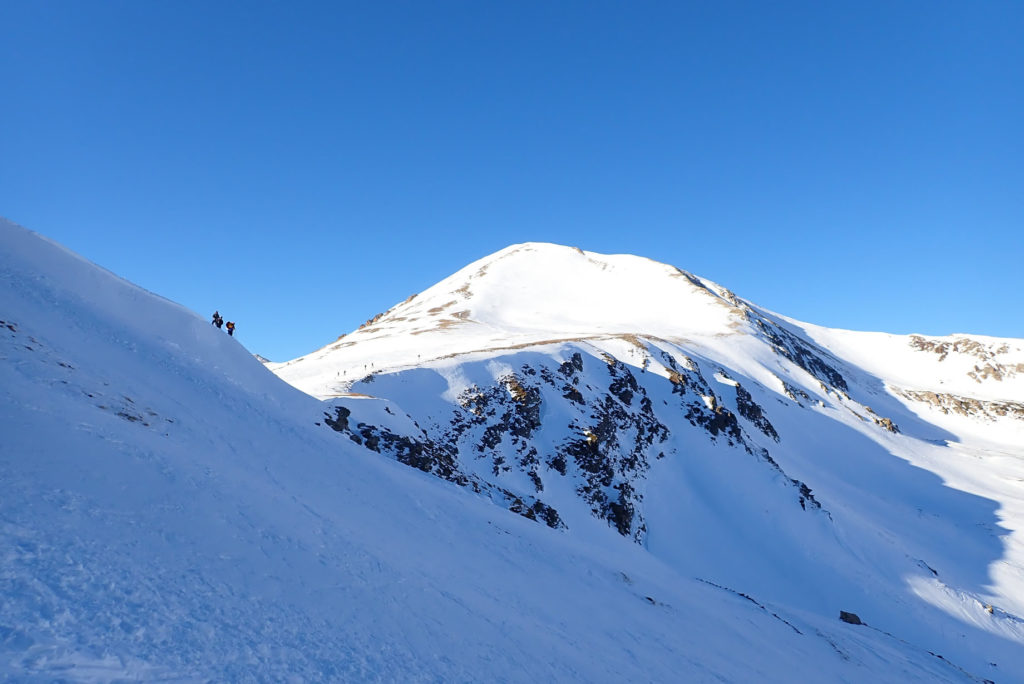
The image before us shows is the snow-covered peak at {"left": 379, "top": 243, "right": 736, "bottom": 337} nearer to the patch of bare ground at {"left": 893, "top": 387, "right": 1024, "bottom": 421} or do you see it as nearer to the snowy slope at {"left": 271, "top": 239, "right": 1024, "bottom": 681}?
the snowy slope at {"left": 271, "top": 239, "right": 1024, "bottom": 681}

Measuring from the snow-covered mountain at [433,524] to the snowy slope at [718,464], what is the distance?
24cm

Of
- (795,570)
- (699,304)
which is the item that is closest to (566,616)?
(795,570)

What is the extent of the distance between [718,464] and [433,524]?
31.8 meters

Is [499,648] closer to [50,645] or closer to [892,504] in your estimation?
[50,645]

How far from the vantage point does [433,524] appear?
13.9 m

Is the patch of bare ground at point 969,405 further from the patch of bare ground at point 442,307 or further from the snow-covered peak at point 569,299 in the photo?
the patch of bare ground at point 442,307

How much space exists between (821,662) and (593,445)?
18.6m

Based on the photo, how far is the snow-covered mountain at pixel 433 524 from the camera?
6375mm

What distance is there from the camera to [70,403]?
9.95 m

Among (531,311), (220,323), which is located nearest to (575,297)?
(531,311)

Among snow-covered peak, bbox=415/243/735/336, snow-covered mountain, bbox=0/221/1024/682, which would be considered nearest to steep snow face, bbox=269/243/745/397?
snow-covered peak, bbox=415/243/735/336

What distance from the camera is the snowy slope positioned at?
28047mm

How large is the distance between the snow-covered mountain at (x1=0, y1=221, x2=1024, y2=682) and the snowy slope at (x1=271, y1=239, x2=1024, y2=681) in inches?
9.5

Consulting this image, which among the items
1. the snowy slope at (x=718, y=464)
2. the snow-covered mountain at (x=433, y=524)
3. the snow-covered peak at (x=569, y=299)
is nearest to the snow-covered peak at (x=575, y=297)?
the snow-covered peak at (x=569, y=299)
